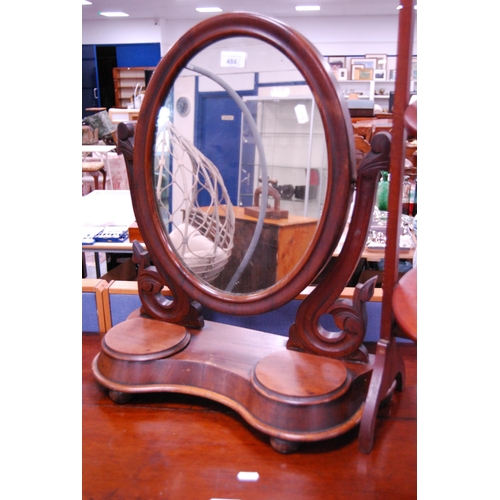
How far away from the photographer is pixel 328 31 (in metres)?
6.50

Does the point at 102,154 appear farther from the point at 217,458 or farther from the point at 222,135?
the point at 217,458

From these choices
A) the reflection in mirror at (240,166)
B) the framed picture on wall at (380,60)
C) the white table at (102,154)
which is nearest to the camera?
the reflection in mirror at (240,166)

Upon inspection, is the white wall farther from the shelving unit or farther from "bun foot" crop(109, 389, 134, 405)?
"bun foot" crop(109, 389, 134, 405)

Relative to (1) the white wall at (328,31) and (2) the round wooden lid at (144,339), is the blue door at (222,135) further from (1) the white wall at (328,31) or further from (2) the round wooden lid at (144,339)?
(1) the white wall at (328,31)

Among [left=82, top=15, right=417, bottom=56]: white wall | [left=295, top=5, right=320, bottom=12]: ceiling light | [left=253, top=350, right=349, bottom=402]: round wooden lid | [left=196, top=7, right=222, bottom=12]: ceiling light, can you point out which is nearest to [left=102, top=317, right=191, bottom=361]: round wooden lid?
[left=253, top=350, right=349, bottom=402]: round wooden lid

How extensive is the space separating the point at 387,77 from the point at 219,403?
6304 millimetres

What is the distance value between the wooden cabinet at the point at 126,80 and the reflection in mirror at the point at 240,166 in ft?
22.7

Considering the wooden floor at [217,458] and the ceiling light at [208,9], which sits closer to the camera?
the wooden floor at [217,458]

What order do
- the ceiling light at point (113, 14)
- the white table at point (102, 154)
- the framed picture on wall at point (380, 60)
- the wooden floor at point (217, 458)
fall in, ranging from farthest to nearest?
the ceiling light at point (113, 14) → the framed picture on wall at point (380, 60) → the white table at point (102, 154) → the wooden floor at point (217, 458)

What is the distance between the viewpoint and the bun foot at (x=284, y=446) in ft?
1.82

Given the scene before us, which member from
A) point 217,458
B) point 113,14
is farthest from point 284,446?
point 113,14

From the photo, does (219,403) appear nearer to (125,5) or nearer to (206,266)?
(206,266)

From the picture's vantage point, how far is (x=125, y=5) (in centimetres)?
607

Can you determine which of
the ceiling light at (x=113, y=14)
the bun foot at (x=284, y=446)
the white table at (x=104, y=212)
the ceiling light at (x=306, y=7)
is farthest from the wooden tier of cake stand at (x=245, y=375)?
the ceiling light at (x=113, y=14)
